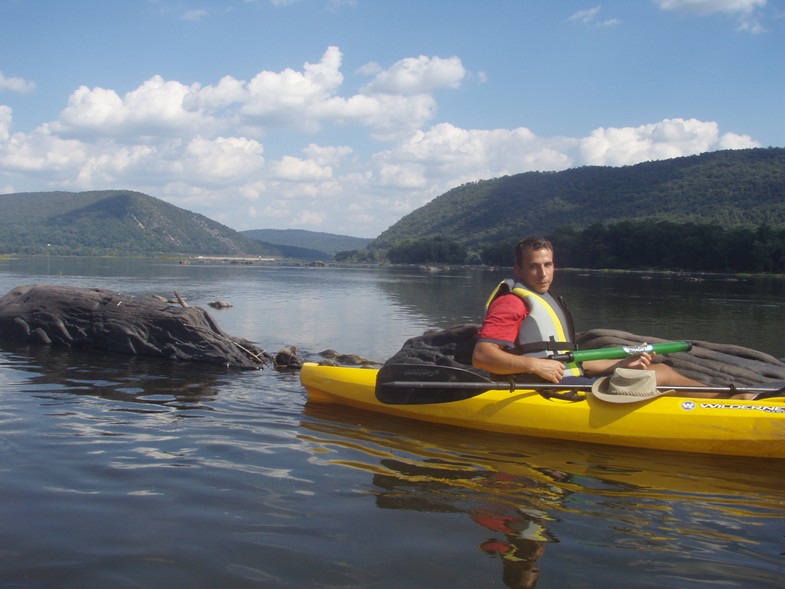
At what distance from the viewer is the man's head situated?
6.86 meters

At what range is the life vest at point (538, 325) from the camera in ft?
22.6

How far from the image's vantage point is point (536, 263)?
6863 millimetres

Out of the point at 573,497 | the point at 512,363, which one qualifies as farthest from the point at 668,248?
the point at 573,497

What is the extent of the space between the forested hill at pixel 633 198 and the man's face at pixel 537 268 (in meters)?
92.5

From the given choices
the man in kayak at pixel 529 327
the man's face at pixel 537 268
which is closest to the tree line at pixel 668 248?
the man in kayak at pixel 529 327

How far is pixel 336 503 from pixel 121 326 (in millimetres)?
9057

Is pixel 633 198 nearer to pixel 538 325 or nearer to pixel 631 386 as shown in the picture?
pixel 631 386

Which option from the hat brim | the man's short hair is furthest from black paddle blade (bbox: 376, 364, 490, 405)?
the man's short hair

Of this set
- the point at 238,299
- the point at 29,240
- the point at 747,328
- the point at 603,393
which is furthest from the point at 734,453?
the point at 29,240

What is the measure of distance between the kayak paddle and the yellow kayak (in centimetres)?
8

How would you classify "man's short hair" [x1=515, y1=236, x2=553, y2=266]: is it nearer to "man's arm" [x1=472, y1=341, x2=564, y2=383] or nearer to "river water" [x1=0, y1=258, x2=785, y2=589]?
"man's arm" [x1=472, y1=341, x2=564, y2=383]

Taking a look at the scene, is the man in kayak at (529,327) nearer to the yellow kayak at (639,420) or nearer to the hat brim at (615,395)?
the hat brim at (615,395)

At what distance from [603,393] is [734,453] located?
134 cm

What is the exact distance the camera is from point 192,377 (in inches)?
429
